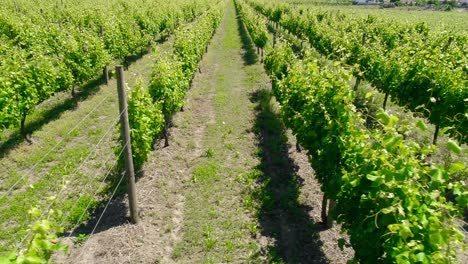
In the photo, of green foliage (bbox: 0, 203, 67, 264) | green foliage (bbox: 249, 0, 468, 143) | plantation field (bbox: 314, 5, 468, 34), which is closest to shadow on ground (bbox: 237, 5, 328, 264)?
green foliage (bbox: 249, 0, 468, 143)

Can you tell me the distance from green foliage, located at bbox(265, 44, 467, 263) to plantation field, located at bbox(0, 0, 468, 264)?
0.03 m

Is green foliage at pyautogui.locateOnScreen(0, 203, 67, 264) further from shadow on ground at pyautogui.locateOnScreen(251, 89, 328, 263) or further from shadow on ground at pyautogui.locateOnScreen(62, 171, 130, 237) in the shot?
shadow on ground at pyautogui.locateOnScreen(251, 89, 328, 263)

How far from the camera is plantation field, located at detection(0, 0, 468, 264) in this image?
393 centimetres

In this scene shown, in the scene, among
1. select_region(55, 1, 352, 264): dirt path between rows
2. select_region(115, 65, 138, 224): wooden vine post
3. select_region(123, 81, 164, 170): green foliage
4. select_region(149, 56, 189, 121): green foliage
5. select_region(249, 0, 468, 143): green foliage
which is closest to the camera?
select_region(115, 65, 138, 224): wooden vine post

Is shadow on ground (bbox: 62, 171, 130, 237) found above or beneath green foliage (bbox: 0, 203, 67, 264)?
beneath

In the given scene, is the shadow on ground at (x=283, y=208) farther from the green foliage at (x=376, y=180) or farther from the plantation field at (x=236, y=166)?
the green foliage at (x=376, y=180)

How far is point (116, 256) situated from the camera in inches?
258

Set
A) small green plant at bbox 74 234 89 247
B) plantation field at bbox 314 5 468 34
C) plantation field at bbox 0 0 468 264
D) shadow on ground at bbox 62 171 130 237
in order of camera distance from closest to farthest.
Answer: plantation field at bbox 0 0 468 264 → small green plant at bbox 74 234 89 247 → shadow on ground at bbox 62 171 130 237 → plantation field at bbox 314 5 468 34

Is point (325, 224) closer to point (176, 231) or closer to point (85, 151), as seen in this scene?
point (176, 231)

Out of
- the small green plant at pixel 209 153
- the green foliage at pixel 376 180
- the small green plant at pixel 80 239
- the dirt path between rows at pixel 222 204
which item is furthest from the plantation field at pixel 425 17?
the small green plant at pixel 80 239

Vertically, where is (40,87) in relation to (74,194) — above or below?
above

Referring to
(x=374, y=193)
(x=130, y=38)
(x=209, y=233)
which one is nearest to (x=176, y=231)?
(x=209, y=233)

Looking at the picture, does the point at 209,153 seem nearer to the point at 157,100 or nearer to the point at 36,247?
the point at 157,100

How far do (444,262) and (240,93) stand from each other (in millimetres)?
12967
